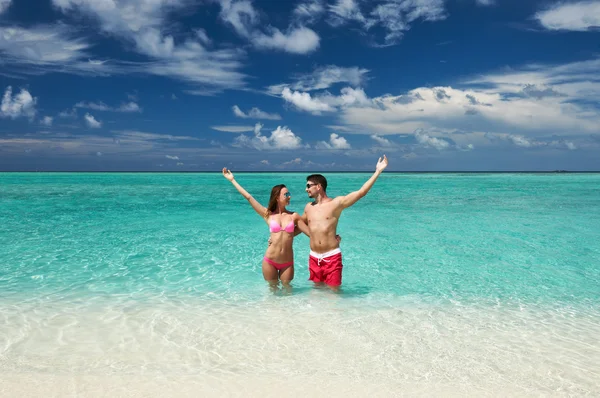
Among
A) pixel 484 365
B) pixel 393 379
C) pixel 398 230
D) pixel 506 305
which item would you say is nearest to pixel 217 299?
pixel 393 379

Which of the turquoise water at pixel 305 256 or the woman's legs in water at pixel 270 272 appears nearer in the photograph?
the woman's legs in water at pixel 270 272

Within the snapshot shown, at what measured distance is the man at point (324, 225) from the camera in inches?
233

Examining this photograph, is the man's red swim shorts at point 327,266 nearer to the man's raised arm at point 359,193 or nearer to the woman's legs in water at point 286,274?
the woman's legs in water at point 286,274

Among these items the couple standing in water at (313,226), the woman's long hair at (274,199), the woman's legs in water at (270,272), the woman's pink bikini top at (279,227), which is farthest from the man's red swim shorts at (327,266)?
the woman's long hair at (274,199)

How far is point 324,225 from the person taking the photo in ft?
19.8

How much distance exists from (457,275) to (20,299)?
792 centimetres

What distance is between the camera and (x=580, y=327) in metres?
5.66

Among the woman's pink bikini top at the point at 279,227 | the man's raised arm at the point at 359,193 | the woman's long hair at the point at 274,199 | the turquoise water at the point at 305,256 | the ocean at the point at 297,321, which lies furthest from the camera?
the turquoise water at the point at 305,256

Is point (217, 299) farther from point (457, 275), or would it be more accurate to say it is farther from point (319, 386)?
point (457, 275)

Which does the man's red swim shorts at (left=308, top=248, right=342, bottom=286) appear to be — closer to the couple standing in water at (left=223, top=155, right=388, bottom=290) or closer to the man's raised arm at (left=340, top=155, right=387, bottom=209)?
the couple standing in water at (left=223, top=155, right=388, bottom=290)

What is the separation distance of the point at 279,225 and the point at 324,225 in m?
0.67

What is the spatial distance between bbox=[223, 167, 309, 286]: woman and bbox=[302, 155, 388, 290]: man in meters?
0.23

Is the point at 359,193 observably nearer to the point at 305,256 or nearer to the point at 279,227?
the point at 279,227

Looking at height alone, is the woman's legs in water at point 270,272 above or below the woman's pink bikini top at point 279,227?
below
